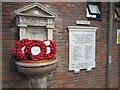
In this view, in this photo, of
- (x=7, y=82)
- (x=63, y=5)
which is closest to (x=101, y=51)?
(x=63, y=5)

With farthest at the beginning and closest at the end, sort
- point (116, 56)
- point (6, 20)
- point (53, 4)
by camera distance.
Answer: point (116, 56), point (53, 4), point (6, 20)

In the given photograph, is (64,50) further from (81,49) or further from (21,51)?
(21,51)

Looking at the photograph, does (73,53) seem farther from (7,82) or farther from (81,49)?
(7,82)

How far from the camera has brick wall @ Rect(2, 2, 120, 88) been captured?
2.70 m

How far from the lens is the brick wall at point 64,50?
2695 millimetres

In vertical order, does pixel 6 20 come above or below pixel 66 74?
above

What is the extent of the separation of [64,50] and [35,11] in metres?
0.90

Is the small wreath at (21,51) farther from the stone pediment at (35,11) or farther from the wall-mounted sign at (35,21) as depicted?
the stone pediment at (35,11)

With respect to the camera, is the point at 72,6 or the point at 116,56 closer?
the point at 72,6

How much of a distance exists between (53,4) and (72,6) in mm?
400

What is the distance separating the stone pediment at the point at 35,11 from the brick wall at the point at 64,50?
0.17 meters

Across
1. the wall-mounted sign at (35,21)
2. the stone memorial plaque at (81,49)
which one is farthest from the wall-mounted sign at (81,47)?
the wall-mounted sign at (35,21)

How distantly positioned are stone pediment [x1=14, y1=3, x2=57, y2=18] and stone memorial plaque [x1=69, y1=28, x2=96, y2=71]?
59cm

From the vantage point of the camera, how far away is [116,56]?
3.80m
